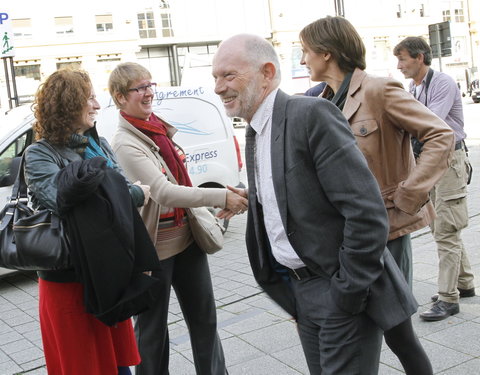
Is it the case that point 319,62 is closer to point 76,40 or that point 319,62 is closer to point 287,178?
point 287,178

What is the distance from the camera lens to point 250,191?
7.84 feet

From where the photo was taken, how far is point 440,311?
4297 millimetres

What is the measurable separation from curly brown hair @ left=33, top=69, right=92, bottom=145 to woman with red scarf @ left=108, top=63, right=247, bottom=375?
0.44 meters

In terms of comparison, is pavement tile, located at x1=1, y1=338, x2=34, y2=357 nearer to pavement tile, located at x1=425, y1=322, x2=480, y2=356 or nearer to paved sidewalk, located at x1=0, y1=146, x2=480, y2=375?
paved sidewalk, located at x1=0, y1=146, x2=480, y2=375

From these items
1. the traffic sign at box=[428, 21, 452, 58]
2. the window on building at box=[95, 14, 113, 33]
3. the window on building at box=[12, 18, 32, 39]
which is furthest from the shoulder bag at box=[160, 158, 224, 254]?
the window on building at box=[95, 14, 113, 33]

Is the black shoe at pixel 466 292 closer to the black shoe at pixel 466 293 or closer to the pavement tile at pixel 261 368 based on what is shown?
the black shoe at pixel 466 293

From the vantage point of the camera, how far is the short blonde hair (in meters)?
3.21

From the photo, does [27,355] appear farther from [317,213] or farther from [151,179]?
[317,213]

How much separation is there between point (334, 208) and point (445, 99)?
8.38 feet

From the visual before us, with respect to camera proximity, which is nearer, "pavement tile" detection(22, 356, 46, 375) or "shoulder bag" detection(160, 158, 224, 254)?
"shoulder bag" detection(160, 158, 224, 254)

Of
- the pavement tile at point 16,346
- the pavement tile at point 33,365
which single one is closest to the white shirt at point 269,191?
the pavement tile at point 33,365

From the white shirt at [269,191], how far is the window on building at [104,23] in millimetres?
49334

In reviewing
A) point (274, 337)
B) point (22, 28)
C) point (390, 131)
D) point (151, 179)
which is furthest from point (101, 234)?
point (22, 28)

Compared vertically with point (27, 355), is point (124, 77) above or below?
above
